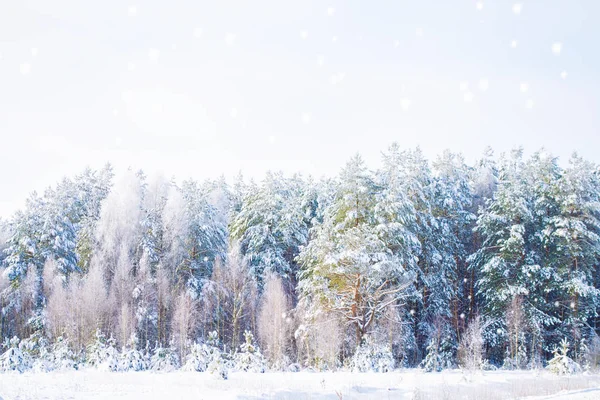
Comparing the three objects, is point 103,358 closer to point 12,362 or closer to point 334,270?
point 12,362

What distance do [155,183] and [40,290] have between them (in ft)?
40.0

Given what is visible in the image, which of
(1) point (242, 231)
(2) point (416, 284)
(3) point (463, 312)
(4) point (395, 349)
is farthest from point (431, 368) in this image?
(1) point (242, 231)

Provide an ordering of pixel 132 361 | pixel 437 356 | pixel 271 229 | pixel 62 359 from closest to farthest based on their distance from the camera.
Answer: pixel 132 361 → pixel 62 359 → pixel 437 356 → pixel 271 229

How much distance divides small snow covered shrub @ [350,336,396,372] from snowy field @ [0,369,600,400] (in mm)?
4063

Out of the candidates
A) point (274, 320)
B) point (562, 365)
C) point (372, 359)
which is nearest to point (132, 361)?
point (372, 359)

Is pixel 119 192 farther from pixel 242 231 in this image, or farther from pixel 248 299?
pixel 248 299

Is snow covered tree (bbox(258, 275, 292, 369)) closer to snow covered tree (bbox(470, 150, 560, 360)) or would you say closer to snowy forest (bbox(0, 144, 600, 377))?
snowy forest (bbox(0, 144, 600, 377))

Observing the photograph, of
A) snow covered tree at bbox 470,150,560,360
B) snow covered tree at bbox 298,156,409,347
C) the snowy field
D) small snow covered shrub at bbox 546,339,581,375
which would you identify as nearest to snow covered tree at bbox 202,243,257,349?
snow covered tree at bbox 298,156,409,347

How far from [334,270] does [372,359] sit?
534 cm

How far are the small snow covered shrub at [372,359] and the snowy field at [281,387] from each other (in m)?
4.06

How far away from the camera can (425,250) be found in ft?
109

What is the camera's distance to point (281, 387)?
1630cm

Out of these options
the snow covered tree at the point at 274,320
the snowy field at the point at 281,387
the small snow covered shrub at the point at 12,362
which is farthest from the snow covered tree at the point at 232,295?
the small snow covered shrub at the point at 12,362

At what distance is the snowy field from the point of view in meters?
13.9
